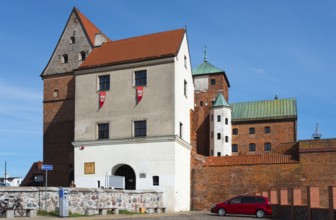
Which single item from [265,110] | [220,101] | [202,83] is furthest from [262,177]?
[265,110]

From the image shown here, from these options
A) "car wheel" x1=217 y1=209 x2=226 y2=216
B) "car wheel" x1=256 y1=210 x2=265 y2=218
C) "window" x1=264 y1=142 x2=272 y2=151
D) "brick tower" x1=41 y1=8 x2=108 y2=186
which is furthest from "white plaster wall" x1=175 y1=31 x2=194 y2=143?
"window" x1=264 y1=142 x2=272 y2=151

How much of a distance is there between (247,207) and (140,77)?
44.2 feet

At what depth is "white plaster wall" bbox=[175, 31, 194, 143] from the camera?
1367 inches

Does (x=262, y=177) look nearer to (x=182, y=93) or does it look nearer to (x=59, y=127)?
(x=182, y=93)

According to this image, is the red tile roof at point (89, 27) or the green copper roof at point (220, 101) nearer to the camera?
the red tile roof at point (89, 27)

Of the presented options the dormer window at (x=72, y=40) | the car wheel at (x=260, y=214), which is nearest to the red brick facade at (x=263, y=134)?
the dormer window at (x=72, y=40)

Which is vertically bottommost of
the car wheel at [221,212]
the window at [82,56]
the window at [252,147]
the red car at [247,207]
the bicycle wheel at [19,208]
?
the car wheel at [221,212]

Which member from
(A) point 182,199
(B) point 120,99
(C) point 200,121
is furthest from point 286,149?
(C) point 200,121

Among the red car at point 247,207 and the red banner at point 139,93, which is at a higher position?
the red banner at point 139,93

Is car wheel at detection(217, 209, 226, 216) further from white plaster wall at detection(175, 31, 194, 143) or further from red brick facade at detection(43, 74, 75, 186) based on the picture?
red brick facade at detection(43, 74, 75, 186)

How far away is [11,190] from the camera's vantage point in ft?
69.1

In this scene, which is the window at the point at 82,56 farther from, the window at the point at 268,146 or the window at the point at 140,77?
the window at the point at 268,146

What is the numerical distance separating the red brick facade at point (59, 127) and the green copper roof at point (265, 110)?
3584 cm

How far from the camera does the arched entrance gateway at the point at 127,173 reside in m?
34.7
